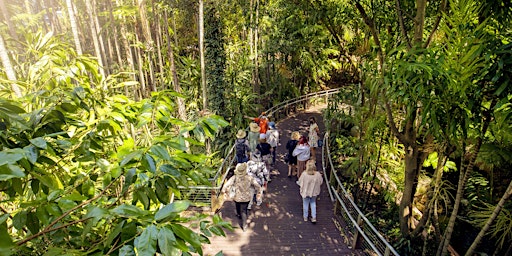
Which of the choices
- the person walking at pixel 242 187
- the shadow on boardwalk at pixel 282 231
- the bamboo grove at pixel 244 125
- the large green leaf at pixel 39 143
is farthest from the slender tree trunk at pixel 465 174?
the large green leaf at pixel 39 143

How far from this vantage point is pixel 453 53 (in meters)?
3.28

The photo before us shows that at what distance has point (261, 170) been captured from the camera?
267 inches

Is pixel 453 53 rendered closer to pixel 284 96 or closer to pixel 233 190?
pixel 233 190

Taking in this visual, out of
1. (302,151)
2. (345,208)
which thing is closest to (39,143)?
(345,208)

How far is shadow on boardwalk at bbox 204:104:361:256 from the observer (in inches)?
229

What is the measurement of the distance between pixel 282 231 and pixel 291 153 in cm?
229

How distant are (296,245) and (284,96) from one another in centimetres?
1083

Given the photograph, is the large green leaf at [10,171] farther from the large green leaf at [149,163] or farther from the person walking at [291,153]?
the person walking at [291,153]

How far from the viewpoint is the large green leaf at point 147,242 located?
3.34 ft

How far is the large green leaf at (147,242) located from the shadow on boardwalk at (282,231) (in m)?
4.95

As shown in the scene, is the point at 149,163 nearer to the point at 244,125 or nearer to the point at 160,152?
the point at 160,152

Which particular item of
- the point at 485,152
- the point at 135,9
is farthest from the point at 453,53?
the point at 135,9

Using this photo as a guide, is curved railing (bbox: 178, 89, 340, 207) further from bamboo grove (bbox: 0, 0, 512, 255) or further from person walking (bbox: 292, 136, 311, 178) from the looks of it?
person walking (bbox: 292, 136, 311, 178)

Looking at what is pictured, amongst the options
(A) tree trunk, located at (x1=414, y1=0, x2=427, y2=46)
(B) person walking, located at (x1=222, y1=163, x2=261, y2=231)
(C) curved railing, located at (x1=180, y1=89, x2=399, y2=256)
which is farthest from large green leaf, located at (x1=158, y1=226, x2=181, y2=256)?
(B) person walking, located at (x1=222, y1=163, x2=261, y2=231)
